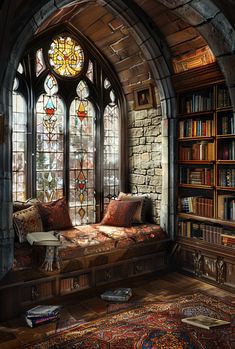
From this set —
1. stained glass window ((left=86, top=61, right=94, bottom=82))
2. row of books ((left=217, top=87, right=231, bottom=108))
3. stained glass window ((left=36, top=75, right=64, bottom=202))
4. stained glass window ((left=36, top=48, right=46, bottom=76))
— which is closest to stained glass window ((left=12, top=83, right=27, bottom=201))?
stained glass window ((left=36, top=75, right=64, bottom=202))

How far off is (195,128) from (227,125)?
0.51m

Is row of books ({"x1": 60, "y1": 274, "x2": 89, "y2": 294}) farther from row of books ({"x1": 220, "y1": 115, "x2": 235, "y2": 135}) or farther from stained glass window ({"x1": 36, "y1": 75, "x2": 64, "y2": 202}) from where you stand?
row of books ({"x1": 220, "y1": 115, "x2": 235, "y2": 135})

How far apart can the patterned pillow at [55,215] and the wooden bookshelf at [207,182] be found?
160 centimetres

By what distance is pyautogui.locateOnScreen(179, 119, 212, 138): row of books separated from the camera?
4.64m

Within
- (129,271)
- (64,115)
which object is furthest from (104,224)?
(64,115)

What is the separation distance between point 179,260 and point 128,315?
5.44ft

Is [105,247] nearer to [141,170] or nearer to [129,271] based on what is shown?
[129,271]

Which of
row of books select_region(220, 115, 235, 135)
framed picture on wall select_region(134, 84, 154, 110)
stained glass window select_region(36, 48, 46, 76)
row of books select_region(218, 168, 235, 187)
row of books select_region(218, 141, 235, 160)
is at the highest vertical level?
stained glass window select_region(36, 48, 46, 76)

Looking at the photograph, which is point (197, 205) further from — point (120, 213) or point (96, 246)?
point (96, 246)

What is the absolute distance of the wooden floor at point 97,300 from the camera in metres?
3.23

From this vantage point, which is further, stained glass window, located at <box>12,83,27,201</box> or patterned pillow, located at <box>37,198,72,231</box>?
stained glass window, located at <box>12,83,27,201</box>

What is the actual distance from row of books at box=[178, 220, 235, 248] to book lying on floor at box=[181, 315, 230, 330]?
1.22m

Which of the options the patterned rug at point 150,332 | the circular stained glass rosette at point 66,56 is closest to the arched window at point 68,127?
the circular stained glass rosette at point 66,56

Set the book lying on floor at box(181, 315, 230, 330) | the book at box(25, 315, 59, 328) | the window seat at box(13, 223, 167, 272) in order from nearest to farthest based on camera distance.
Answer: the book lying on floor at box(181, 315, 230, 330) → the book at box(25, 315, 59, 328) → the window seat at box(13, 223, 167, 272)
